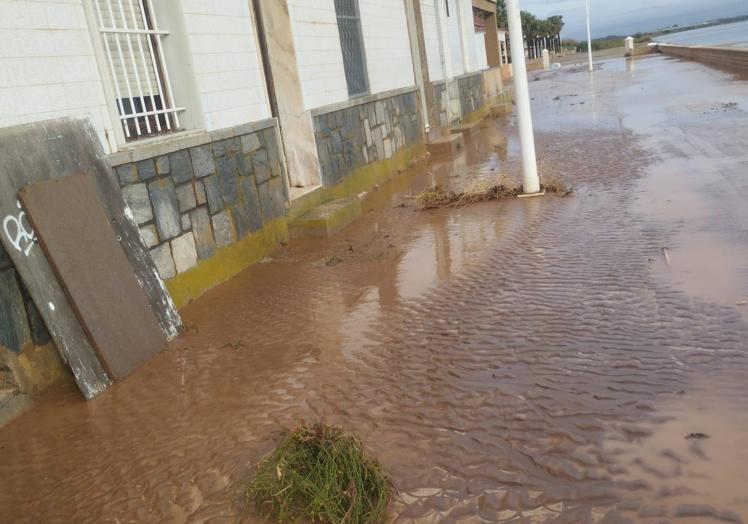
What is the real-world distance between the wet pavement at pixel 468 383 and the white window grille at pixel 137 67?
63.7 inches

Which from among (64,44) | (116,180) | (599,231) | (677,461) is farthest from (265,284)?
(677,461)

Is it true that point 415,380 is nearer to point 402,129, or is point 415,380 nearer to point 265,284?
point 265,284

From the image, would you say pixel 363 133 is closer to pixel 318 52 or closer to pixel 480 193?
pixel 318 52

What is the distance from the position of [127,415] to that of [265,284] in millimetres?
2499

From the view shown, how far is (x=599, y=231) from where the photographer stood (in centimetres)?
665

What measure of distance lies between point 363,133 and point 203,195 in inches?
202

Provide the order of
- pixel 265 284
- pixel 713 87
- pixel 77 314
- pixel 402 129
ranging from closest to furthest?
pixel 77 314 < pixel 265 284 < pixel 402 129 < pixel 713 87

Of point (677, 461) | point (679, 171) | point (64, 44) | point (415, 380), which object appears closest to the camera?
point (677, 461)

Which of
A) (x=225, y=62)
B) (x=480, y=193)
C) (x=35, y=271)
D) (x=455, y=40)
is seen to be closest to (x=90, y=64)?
(x=35, y=271)

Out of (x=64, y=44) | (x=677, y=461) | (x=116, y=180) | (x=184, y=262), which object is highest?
(x=64, y=44)

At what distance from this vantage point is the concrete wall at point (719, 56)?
84.1ft

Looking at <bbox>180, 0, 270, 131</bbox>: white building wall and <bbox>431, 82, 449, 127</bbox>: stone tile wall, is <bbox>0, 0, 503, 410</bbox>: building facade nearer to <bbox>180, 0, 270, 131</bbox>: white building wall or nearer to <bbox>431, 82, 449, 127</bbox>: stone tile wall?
<bbox>180, 0, 270, 131</bbox>: white building wall

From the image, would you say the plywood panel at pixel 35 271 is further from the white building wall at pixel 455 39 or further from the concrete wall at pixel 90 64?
the white building wall at pixel 455 39

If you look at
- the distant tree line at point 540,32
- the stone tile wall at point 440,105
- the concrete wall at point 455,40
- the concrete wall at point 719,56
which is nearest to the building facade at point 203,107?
the stone tile wall at point 440,105
